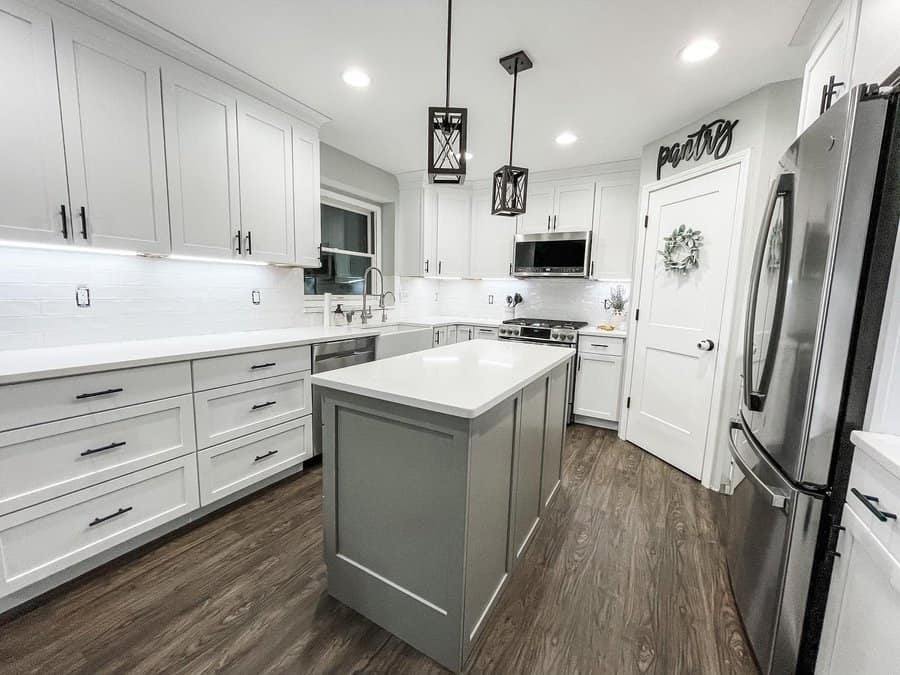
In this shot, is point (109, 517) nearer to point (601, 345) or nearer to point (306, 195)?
point (306, 195)

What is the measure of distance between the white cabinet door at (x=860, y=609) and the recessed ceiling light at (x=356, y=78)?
288cm

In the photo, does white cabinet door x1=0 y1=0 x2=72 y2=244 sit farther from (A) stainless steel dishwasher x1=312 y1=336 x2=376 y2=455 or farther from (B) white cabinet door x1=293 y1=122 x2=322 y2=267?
(A) stainless steel dishwasher x1=312 y1=336 x2=376 y2=455

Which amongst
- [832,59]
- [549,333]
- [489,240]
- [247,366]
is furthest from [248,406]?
[832,59]

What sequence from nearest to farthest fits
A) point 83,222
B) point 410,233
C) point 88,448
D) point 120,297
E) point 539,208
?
point 88,448
point 83,222
point 120,297
point 539,208
point 410,233

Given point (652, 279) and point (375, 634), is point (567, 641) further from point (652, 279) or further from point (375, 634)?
point (652, 279)

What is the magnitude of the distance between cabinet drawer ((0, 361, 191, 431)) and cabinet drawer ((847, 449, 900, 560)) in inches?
99.3

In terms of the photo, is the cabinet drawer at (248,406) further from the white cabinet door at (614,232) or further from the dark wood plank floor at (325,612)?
the white cabinet door at (614,232)

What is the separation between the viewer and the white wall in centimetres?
176

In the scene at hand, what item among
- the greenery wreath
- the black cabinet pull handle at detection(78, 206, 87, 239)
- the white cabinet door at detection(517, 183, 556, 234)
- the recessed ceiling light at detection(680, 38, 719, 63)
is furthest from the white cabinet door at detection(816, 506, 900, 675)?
the white cabinet door at detection(517, 183, 556, 234)

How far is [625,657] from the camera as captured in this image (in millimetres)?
1319

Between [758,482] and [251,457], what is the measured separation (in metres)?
2.47

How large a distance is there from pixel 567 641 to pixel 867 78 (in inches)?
84.4

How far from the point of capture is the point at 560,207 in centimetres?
384

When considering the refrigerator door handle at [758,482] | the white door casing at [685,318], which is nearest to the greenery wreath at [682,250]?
the white door casing at [685,318]
